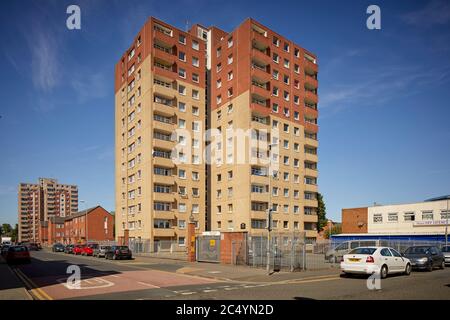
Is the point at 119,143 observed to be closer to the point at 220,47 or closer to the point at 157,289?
the point at 220,47

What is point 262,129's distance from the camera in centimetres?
5741

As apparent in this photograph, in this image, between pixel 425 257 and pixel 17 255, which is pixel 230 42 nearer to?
pixel 17 255

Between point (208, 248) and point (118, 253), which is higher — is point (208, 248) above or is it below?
above

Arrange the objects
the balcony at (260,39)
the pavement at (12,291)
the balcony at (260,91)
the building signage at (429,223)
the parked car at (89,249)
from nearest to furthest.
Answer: the pavement at (12,291)
the parked car at (89,249)
the building signage at (429,223)
the balcony at (260,91)
the balcony at (260,39)

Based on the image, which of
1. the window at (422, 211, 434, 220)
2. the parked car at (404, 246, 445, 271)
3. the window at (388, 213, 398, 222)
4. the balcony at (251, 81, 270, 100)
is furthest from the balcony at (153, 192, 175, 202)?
the parked car at (404, 246, 445, 271)

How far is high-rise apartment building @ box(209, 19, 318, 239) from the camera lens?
55.8 m

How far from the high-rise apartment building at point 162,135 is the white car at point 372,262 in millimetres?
39906

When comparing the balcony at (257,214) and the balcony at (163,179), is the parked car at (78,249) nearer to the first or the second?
the balcony at (163,179)

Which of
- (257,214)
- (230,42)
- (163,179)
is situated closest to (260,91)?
(230,42)

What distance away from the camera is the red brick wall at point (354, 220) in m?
62.4

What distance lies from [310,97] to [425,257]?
46.4m

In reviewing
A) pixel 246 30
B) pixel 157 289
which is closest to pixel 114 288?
pixel 157 289

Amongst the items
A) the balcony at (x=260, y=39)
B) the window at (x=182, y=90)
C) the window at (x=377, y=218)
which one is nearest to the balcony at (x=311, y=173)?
the window at (x=377, y=218)

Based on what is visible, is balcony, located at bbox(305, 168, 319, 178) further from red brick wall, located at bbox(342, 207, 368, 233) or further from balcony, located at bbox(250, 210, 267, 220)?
balcony, located at bbox(250, 210, 267, 220)
